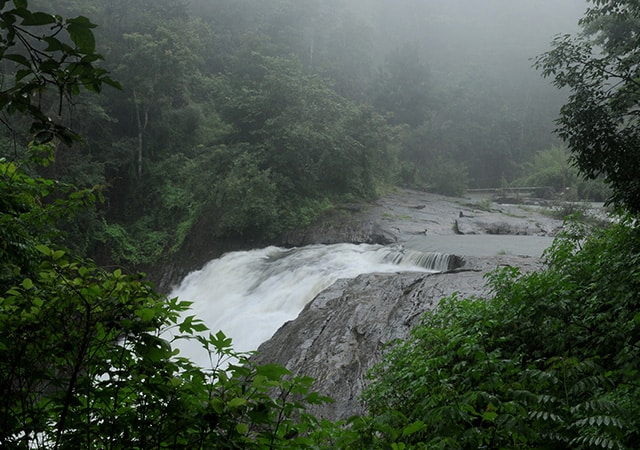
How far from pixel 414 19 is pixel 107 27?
136 ft

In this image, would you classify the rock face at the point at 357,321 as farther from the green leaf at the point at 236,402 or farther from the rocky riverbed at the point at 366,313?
the green leaf at the point at 236,402

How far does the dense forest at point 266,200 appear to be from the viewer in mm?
1445

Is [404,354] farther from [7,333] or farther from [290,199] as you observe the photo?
[290,199]

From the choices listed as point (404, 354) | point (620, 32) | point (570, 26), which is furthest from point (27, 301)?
point (570, 26)

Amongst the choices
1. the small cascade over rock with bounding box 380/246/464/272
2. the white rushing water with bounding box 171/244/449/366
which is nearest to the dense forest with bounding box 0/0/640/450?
the white rushing water with bounding box 171/244/449/366

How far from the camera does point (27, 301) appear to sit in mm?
1594

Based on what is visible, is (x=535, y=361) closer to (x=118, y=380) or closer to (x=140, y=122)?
(x=118, y=380)

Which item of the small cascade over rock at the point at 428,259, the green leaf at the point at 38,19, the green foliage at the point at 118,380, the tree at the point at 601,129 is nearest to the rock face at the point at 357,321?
the small cascade over rock at the point at 428,259

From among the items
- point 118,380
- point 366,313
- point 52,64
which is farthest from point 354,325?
point 52,64

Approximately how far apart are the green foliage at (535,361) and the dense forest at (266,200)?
24 millimetres

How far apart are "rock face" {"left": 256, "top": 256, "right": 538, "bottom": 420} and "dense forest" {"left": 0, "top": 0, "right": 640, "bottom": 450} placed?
0.53 metres

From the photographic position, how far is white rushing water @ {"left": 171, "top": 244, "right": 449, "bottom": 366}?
9031 mm

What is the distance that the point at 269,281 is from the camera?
1083 cm

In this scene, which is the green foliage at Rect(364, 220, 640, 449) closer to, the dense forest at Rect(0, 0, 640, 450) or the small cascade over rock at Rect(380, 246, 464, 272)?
the dense forest at Rect(0, 0, 640, 450)
